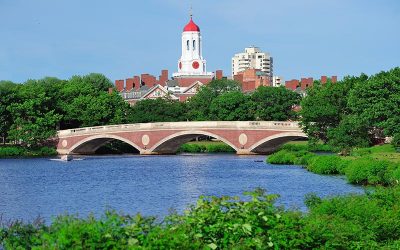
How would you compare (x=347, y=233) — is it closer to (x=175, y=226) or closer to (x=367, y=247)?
(x=367, y=247)

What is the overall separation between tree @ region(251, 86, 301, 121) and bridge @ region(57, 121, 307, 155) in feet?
53.2

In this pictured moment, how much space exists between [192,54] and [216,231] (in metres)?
115

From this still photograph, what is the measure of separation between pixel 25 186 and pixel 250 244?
33.7m

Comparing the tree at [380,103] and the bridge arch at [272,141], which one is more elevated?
the tree at [380,103]

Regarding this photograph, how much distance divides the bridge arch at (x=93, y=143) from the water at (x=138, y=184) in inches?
435

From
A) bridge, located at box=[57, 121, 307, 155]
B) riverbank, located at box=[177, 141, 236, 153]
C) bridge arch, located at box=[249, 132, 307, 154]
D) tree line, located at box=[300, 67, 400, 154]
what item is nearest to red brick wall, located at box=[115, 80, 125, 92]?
riverbank, located at box=[177, 141, 236, 153]

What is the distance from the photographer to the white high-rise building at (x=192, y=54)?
132 meters

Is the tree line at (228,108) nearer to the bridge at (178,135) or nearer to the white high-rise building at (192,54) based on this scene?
the bridge at (178,135)

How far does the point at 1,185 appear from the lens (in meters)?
50.4

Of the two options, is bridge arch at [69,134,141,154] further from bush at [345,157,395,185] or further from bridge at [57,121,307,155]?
bush at [345,157,395,185]

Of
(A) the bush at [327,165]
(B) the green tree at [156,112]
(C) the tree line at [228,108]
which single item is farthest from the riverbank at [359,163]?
(B) the green tree at [156,112]

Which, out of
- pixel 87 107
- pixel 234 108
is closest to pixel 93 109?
pixel 87 107

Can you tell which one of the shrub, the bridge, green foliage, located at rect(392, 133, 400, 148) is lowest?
the shrub

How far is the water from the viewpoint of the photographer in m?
38.2
